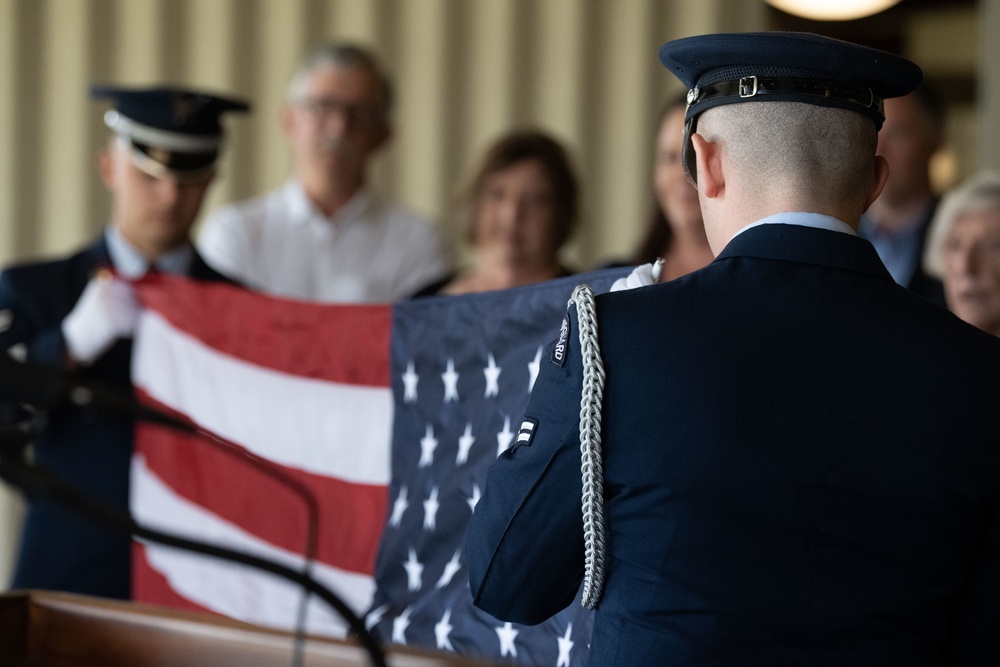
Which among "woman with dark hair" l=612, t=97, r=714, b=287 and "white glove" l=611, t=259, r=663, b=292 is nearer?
"white glove" l=611, t=259, r=663, b=292

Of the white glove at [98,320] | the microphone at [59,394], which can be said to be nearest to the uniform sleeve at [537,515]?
the microphone at [59,394]

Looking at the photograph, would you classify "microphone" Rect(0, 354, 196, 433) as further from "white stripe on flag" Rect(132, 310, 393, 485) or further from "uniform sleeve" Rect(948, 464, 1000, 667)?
"white stripe on flag" Rect(132, 310, 393, 485)

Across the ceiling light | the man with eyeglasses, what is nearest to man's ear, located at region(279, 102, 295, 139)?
the man with eyeglasses

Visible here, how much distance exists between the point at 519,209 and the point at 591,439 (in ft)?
5.62

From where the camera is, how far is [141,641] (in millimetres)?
1394

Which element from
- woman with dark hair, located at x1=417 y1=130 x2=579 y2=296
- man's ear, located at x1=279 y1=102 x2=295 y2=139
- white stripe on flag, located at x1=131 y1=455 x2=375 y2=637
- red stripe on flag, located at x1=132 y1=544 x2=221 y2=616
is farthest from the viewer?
man's ear, located at x1=279 y1=102 x2=295 y2=139

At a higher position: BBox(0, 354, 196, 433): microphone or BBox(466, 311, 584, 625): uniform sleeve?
BBox(0, 354, 196, 433): microphone

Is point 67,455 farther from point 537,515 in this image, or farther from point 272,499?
point 537,515

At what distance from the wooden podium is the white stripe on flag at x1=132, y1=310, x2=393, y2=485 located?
2.32 ft

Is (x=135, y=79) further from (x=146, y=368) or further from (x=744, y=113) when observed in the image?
(x=744, y=113)

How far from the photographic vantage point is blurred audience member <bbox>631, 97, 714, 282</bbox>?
2510 mm

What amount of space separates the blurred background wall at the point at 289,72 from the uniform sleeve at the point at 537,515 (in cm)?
291

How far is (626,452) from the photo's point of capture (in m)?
1.10

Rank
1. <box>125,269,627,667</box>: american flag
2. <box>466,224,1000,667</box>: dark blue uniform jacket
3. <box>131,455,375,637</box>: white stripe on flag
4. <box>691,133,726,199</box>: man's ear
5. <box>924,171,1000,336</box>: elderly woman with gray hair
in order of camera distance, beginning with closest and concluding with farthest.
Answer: <box>466,224,1000,667</box>: dark blue uniform jacket
<box>691,133,726,199</box>: man's ear
<box>125,269,627,667</box>: american flag
<box>131,455,375,637</box>: white stripe on flag
<box>924,171,1000,336</box>: elderly woman with gray hair
